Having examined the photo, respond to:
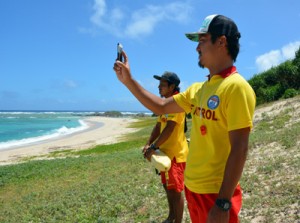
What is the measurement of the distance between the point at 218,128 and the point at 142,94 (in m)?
0.91

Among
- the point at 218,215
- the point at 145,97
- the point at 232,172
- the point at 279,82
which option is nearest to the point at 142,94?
the point at 145,97

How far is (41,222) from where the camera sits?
24.3ft

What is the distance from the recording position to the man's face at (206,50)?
2.73 m

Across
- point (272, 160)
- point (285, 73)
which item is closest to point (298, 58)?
point (285, 73)

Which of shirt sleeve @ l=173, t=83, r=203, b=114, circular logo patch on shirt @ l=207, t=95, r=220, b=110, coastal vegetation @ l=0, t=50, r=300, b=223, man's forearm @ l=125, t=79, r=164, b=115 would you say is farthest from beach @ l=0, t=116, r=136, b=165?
circular logo patch on shirt @ l=207, t=95, r=220, b=110

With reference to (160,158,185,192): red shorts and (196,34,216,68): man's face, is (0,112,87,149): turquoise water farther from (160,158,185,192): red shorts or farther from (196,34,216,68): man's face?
(196,34,216,68): man's face

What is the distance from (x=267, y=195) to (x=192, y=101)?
3.73 m

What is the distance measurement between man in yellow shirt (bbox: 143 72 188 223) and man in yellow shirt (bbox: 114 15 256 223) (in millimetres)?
2016

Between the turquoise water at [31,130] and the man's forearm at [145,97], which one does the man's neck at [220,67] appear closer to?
the man's forearm at [145,97]

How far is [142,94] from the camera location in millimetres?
3242

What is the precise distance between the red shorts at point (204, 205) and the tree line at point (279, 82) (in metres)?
19.6

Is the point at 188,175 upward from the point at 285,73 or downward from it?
downward

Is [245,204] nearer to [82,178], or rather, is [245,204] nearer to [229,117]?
[229,117]

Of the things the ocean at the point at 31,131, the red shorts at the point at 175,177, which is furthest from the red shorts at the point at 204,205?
the ocean at the point at 31,131
